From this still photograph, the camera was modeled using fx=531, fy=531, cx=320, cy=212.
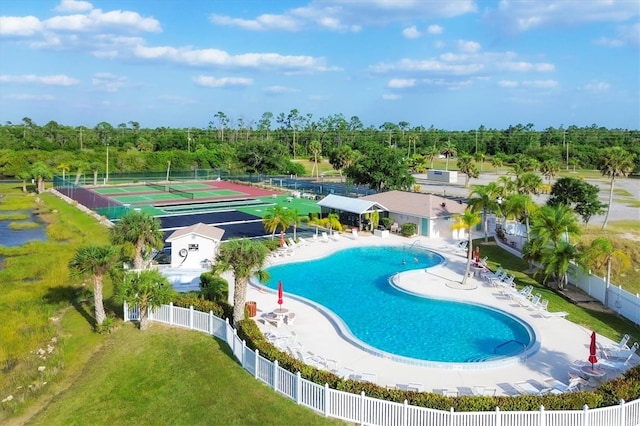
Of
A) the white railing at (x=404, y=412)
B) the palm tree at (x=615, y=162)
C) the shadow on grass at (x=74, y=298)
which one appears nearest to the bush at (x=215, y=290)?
the shadow on grass at (x=74, y=298)

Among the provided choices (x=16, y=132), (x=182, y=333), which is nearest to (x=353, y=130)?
(x=16, y=132)

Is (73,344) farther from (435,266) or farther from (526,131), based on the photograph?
(526,131)

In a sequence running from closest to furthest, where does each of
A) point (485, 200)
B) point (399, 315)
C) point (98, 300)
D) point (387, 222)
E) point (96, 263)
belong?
point (96, 263), point (98, 300), point (399, 315), point (485, 200), point (387, 222)

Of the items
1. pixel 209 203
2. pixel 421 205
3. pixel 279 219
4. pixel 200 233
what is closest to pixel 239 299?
pixel 200 233

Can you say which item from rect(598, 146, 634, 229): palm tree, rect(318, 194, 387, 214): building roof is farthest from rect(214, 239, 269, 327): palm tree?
rect(598, 146, 634, 229): palm tree

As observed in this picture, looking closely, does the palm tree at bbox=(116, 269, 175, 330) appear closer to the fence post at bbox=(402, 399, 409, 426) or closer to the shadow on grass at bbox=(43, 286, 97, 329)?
the shadow on grass at bbox=(43, 286, 97, 329)

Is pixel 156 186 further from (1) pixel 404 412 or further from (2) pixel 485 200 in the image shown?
(1) pixel 404 412
